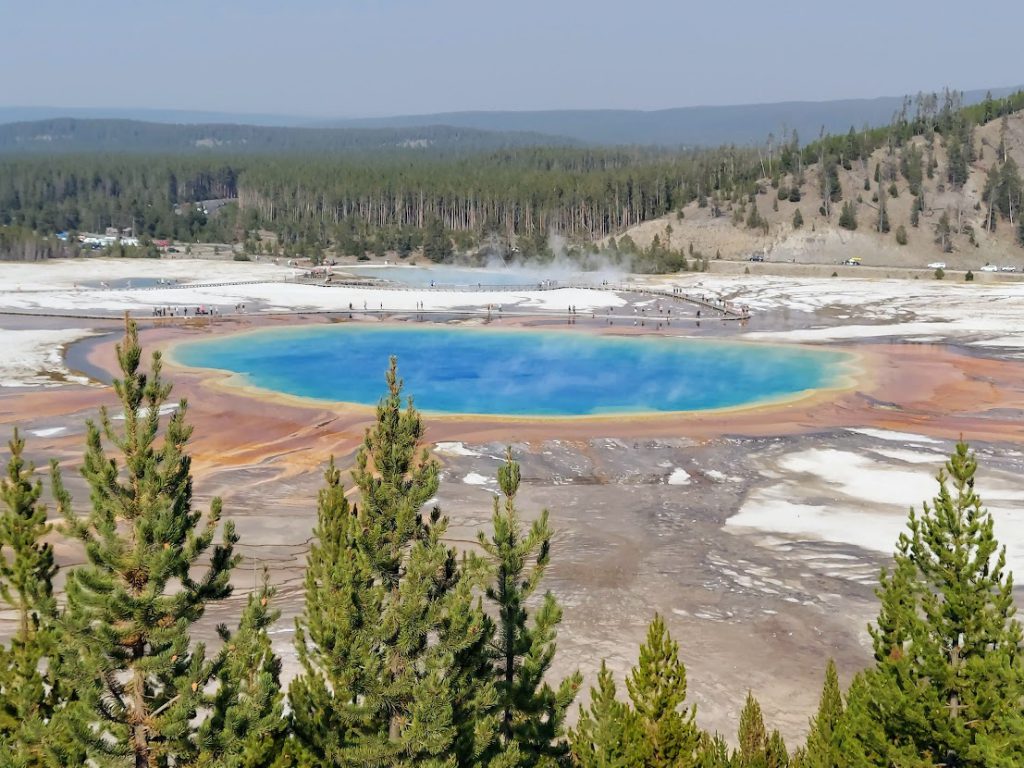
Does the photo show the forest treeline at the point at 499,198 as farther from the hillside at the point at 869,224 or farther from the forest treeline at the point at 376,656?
the forest treeline at the point at 376,656

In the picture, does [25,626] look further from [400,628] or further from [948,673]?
[948,673]

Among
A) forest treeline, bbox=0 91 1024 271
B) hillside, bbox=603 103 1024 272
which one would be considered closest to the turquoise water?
forest treeline, bbox=0 91 1024 271

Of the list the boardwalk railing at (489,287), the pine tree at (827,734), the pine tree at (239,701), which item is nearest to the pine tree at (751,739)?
the pine tree at (827,734)

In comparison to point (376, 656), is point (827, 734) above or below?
below

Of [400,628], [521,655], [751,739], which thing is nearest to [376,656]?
[400,628]

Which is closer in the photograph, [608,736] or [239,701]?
[239,701]
